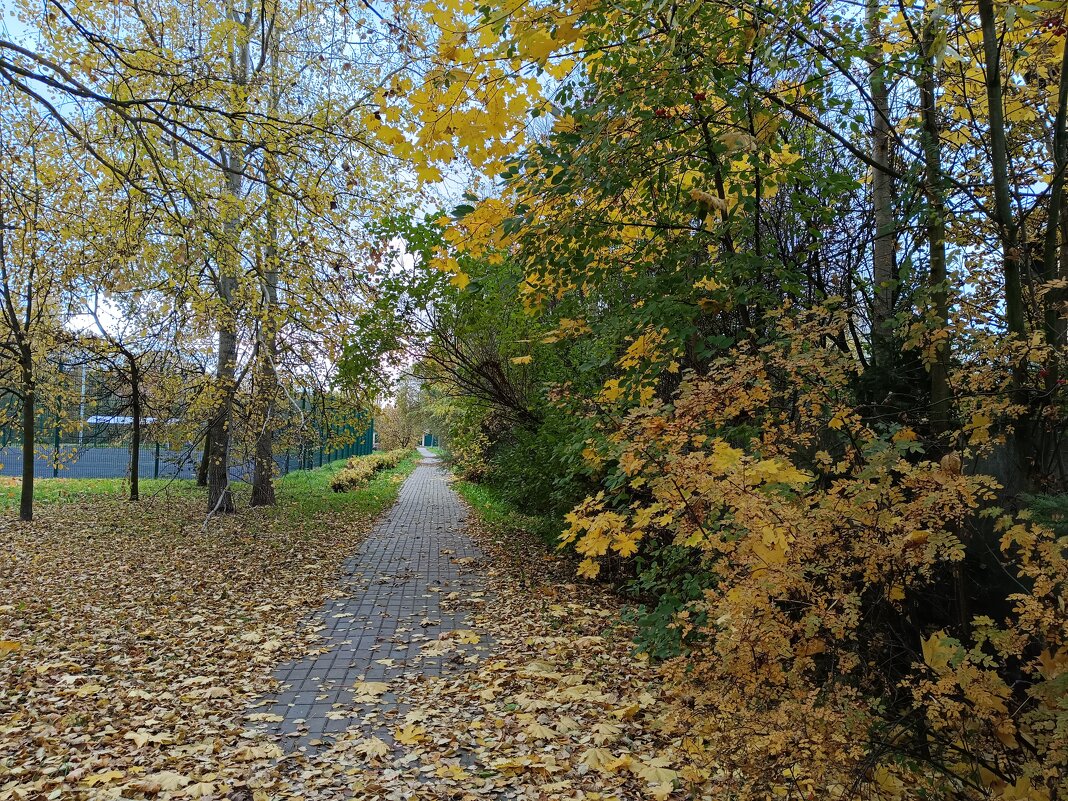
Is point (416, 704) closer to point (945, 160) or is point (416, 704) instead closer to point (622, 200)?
point (622, 200)

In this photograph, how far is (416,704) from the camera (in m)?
4.07

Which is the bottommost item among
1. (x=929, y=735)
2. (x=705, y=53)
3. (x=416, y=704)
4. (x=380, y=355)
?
(x=416, y=704)

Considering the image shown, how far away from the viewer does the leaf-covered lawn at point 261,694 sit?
10.3 feet

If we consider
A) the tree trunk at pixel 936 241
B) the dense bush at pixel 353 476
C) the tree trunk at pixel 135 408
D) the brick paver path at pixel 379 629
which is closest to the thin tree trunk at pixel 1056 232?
the tree trunk at pixel 936 241

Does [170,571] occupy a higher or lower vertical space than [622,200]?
lower

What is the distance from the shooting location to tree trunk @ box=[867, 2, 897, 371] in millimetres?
3818

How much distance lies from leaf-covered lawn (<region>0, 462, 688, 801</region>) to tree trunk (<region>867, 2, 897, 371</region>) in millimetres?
2512

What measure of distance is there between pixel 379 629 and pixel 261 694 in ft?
4.97

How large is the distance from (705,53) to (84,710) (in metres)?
5.31

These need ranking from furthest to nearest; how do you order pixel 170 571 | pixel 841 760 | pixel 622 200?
1. pixel 170 571
2. pixel 622 200
3. pixel 841 760

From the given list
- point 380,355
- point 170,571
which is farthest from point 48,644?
point 380,355

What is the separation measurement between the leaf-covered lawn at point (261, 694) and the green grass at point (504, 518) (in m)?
0.56

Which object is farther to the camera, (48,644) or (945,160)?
(48,644)

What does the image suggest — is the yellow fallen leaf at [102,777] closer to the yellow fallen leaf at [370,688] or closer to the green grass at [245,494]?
the yellow fallen leaf at [370,688]
